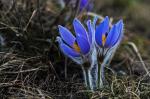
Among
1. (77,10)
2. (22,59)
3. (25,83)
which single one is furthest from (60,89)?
(77,10)

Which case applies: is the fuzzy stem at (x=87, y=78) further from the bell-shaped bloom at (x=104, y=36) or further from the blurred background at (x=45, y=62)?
the bell-shaped bloom at (x=104, y=36)

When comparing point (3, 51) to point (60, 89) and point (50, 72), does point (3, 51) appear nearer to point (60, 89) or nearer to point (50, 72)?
point (50, 72)

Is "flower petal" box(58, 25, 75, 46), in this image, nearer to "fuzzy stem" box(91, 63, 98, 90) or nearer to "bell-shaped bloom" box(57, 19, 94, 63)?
"bell-shaped bloom" box(57, 19, 94, 63)

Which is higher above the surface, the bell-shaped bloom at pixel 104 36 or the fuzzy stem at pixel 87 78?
the bell-shaped bloom at pixel 104 36

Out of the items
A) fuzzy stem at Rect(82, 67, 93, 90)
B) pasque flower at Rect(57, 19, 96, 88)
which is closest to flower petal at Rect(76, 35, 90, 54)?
pasque flower at Rect(57, 19, 96, 88)

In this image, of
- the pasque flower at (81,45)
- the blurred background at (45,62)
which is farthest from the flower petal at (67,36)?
the blurred background at (45,62)

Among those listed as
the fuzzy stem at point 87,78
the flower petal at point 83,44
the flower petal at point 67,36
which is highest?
the flower petal at point 67,36

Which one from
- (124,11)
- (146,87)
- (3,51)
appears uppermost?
(124,11)
